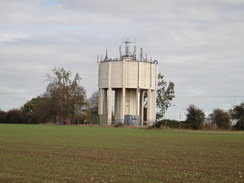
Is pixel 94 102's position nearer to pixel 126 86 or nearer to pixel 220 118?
pixel 126 86

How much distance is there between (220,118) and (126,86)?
20.3 m

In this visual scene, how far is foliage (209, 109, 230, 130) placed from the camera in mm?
77312

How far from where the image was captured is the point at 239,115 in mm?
75875

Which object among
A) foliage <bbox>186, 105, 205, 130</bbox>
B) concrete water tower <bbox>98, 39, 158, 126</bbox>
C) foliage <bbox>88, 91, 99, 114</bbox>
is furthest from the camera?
foliage <bbox>88, 91, 99, 114</bbox>

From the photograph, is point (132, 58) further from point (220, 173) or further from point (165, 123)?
point (220, 173)

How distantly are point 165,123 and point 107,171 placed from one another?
57123 mm

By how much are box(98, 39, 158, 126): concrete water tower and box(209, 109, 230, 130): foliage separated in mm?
15367

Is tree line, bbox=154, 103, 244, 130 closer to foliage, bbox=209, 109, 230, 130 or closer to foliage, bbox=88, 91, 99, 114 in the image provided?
foliage, bbox=209, 109, 230, 130

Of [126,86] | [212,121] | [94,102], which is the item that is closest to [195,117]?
[212,121]

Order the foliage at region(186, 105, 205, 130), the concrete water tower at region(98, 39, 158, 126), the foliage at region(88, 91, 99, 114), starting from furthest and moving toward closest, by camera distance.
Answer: the foliage at region(88, 91, 99, 114)
the concrete water tower at region(98, 39, 158, 126)
the foliage at region(186, 105, 205, 130)

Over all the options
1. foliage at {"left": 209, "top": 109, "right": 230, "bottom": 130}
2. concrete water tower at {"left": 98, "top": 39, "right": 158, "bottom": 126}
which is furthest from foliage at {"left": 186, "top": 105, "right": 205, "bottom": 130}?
concrete water tower at {"left": 98, "top": 39, "right": 158, "bottom": 126}

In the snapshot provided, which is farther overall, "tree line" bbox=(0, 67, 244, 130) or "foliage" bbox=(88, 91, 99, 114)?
"foliage" bbox=(88, 91, 99, 114)

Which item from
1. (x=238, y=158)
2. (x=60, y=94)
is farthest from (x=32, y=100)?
(x=238, y=158)

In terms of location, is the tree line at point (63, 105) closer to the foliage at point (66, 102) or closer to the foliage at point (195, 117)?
the foliage at point (66, 102)
